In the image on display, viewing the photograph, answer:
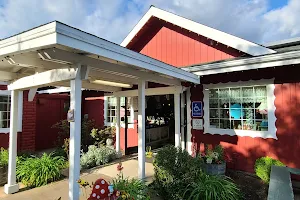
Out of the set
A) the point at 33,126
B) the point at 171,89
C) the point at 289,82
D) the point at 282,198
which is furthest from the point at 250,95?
the point at 33,126

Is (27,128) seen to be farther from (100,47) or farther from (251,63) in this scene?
(251,63)

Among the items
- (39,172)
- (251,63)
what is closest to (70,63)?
(39,172)

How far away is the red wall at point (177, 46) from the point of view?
6.55m

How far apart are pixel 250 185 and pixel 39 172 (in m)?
4.47

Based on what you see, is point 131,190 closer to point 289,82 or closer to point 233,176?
point 233,176

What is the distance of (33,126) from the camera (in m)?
8.52

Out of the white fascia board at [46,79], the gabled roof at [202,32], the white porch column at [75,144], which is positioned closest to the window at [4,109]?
the white fascia board at [46,79]

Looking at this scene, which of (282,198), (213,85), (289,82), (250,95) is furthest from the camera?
(213,85)

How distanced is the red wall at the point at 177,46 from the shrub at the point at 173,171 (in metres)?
3.67

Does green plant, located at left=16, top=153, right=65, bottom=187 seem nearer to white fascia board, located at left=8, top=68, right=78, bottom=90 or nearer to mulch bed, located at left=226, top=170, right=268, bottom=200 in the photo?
white fascia board, located at left=8, top=68, right=78, bottom=90

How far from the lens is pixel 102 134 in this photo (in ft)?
27.2

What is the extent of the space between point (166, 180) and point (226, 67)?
2778mm

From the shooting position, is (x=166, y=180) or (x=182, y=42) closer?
(x=166, y=180)

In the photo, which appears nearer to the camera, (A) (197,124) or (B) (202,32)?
(A) (197,124)
